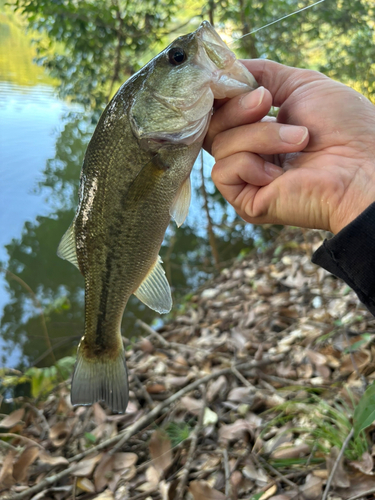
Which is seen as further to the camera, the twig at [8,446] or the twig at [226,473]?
the twig at [8,446]

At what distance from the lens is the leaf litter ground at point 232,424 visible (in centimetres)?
189

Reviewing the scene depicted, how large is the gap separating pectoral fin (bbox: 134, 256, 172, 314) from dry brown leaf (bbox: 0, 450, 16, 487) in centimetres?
155

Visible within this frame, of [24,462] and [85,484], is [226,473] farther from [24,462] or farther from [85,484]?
[24,462]

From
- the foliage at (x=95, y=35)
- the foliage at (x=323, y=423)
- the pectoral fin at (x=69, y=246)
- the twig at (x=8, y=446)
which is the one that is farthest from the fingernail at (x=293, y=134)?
the foliage at (x=95, y=35)

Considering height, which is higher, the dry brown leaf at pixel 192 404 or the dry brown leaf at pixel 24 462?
the dry brown leaf at pixel 192 404

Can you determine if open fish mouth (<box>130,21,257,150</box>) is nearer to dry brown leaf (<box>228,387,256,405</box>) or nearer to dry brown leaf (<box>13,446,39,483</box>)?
dry brown leaf (<box>228,387,256,405</box>)

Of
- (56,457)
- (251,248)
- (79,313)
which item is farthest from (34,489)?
(251,248)

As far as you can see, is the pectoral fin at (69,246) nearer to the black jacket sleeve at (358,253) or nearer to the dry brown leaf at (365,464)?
the black jacket sleeve at (358,253)

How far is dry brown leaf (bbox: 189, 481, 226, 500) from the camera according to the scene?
1.85m

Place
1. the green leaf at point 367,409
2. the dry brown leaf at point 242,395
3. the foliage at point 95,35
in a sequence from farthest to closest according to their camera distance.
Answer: the foliage at point 95,35, the dry brown leaf at point 242,395, the green leaf at point 367,409

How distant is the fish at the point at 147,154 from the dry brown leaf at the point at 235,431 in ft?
2.77

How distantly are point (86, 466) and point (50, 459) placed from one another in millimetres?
278

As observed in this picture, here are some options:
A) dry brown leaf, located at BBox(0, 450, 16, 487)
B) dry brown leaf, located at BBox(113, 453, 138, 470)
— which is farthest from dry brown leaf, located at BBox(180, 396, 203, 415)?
dry brown leaf, located at BBox(0, 450, 16, 487)

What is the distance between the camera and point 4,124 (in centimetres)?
837
